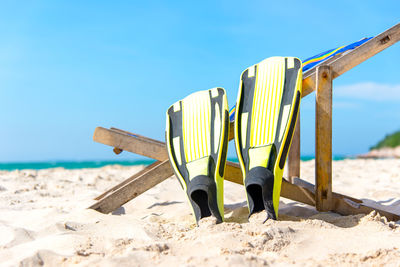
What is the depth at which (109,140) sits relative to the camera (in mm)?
3260

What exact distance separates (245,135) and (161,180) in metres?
0.76

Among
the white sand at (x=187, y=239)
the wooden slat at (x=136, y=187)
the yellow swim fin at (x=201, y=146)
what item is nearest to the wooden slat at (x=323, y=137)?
the white sand at (x=187, y=239)

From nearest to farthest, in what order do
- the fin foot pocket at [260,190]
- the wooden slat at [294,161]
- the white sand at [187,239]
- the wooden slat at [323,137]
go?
the white sand at [187,239], the fin foot pocket at [260,190], the wooden slat at [323,137], the wooden slat at [294,161]

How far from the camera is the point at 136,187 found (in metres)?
3.13

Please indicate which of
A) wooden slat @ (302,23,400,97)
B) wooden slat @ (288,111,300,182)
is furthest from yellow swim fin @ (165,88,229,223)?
wooden slat @ (288,111,300,182)

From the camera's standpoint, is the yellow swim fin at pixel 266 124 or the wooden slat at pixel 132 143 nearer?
the yellow swim fin at pixel 266 124

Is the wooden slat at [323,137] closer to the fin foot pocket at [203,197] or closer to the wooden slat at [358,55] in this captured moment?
the wooden slat at [358,55]

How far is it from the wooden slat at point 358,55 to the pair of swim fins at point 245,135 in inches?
5.5

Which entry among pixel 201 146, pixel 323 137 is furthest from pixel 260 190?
pixel 323 137

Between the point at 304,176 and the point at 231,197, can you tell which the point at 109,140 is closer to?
the point at 231,197

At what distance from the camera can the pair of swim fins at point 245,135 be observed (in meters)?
2.59

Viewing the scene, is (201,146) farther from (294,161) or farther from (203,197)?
(294,161)

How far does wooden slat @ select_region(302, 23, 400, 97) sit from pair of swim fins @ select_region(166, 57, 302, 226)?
140 millimetres

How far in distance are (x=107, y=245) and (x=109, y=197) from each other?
3.69 ft
